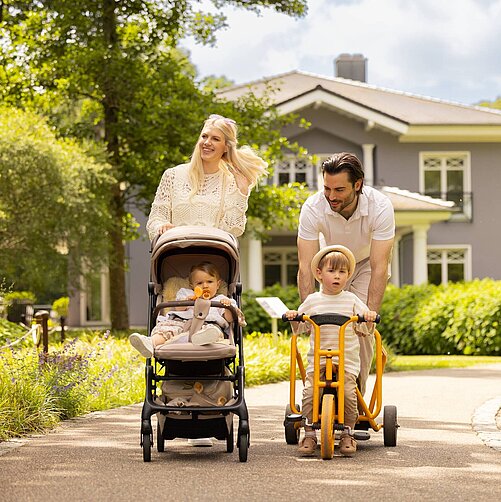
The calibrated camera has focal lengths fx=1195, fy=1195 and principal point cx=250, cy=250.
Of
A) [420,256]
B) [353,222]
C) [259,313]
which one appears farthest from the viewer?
[420,256]

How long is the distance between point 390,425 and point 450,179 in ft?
88.6

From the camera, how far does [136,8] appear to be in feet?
79.7

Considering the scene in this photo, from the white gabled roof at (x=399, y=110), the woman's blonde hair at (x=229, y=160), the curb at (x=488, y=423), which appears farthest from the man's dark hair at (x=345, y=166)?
the white gabled roof at (x=399, y=110)

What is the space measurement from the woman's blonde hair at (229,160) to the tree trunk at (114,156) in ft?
47.9

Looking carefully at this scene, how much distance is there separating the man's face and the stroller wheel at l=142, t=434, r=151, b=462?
195 cm

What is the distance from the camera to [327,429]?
7332mm

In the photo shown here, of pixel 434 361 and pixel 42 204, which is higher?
pixel 42 204

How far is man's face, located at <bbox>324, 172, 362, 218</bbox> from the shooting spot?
777cm

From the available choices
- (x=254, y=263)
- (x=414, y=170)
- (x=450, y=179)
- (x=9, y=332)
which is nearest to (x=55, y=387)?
(x=9, y=332)

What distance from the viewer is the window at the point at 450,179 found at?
34156 mm

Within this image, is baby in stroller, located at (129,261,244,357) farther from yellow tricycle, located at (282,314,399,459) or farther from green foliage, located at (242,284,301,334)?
green foliage, located at (242,284,301,334)

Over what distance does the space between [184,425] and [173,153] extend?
52.2 feet

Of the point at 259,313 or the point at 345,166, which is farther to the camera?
the point at 259,313

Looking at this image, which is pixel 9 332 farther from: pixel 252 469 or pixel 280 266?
pixel 280 266
